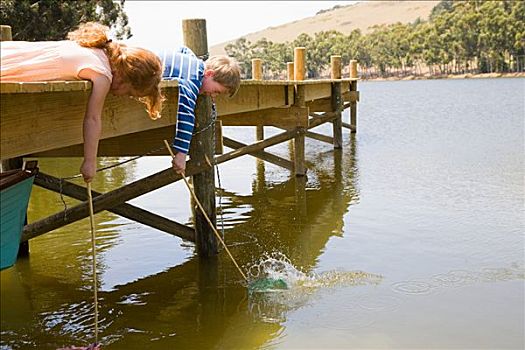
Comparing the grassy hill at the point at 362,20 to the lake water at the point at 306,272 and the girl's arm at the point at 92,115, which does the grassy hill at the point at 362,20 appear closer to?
the lake water at the point at 306,272

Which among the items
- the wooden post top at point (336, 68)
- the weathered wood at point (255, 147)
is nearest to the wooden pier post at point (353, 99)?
the wooden post top at point (336, 68)

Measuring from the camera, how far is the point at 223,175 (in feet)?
45.5

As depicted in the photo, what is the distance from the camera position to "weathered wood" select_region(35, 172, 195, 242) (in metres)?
6.92

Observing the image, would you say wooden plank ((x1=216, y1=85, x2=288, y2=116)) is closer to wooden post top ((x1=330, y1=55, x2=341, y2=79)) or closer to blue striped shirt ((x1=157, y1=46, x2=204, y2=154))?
blue striped shirt ((x1=157, y1=46, x2=204, y2=154))

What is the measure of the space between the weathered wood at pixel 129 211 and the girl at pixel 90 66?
2.65 m

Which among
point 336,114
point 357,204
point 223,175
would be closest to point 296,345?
point 357,204

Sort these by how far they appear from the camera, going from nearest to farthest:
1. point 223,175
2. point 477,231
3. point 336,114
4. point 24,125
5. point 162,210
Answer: point 24,125
point 477,231
point 162,210
point 223,175
point 336,114

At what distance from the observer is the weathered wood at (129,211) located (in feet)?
22.7

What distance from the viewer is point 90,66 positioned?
4.01m

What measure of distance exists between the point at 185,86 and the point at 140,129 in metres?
0.59

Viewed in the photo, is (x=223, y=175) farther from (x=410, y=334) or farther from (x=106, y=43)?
(x=106, y=43)

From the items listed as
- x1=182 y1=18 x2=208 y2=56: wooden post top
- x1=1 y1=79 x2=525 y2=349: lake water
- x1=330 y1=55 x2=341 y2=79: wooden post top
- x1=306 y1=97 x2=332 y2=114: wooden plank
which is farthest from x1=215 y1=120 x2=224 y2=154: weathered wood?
x1=330 y1=55 x2=341 y2=79: wooden post top

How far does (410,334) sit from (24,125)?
10.4ft

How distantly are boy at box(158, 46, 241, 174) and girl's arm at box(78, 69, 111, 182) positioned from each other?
1.78 m
